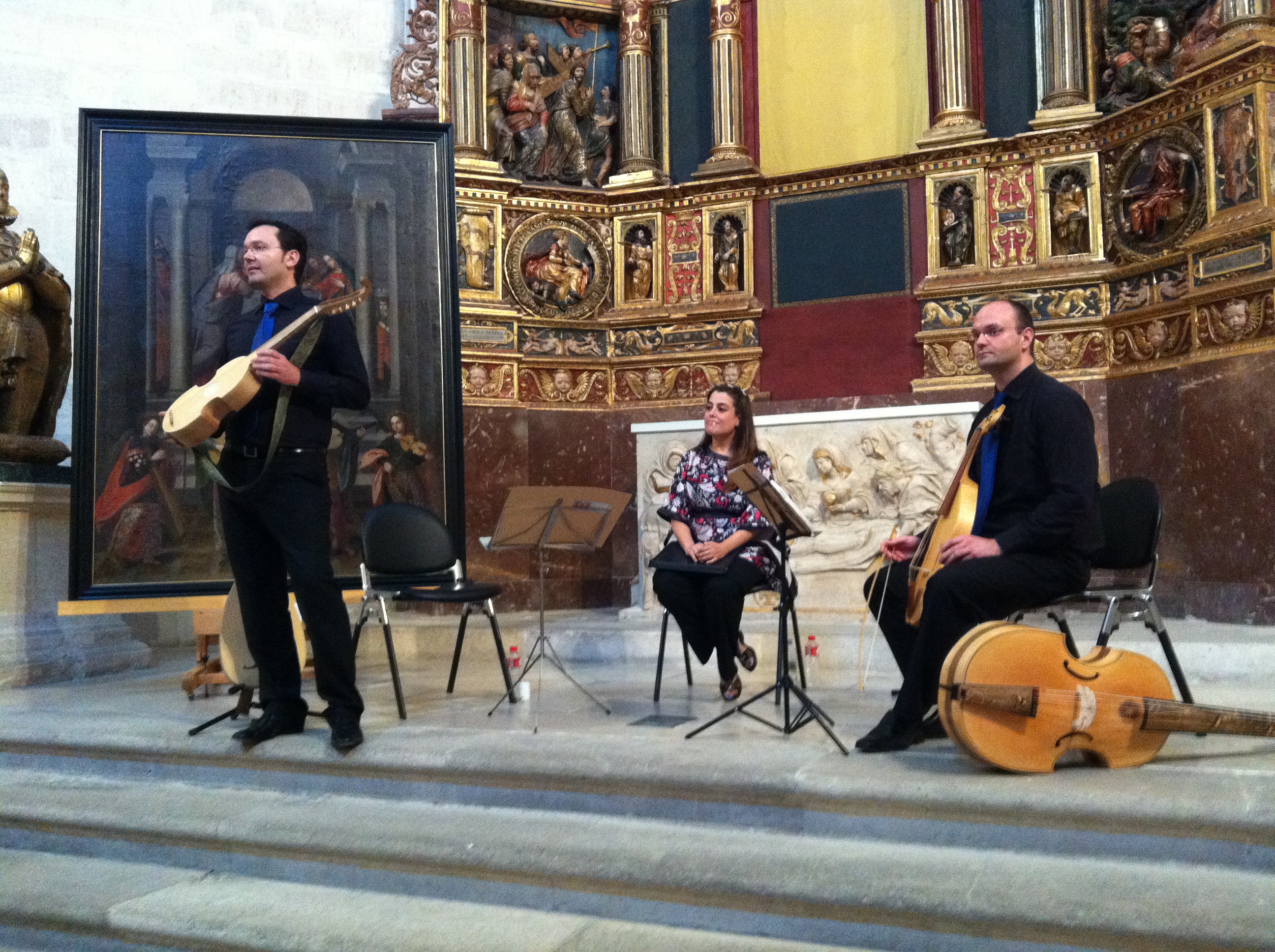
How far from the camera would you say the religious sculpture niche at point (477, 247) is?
26.7 feet

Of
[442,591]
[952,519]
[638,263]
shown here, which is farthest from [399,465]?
[952,519]

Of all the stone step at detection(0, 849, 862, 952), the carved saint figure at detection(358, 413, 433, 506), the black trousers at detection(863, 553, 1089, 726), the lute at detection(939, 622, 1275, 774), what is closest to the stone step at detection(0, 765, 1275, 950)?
the stone step at detection(0, 849, 862, 952)

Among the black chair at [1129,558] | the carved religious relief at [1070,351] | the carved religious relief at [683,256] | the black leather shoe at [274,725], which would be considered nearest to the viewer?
the black chair at [1129,558]

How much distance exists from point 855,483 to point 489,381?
2686 mm

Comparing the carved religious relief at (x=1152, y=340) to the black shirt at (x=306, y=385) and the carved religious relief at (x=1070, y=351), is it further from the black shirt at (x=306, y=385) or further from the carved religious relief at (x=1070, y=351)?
the black shirt at (x=306, y=385)

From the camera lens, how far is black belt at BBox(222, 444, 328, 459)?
3.78 m

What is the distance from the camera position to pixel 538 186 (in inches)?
331

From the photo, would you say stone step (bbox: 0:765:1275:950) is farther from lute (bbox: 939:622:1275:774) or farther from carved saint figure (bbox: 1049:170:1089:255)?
carved saint figure (bbox: 1049:170:1089:255)

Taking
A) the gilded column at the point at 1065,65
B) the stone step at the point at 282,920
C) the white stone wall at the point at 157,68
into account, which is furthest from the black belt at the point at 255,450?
the gilded column at the point at 1065,65

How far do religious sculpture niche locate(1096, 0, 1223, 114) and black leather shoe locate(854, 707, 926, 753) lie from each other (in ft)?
16.2

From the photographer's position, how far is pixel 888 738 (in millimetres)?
3438

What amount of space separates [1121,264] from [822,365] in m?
1.94

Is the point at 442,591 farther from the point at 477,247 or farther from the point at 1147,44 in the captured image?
the point at 1147,44

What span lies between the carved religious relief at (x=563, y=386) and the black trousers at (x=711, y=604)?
3786 millimetres
